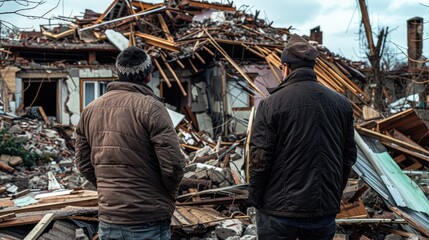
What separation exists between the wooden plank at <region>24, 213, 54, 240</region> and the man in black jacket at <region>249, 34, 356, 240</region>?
2381 mm

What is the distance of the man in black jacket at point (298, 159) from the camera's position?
2623mm

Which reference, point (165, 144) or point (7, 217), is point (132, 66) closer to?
point (165, 144)

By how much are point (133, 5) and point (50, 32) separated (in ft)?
10.8

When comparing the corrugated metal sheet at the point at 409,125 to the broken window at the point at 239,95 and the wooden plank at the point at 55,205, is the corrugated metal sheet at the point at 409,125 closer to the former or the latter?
the wooden plank at the point at 55,205

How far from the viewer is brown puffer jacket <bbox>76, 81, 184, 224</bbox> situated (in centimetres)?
265

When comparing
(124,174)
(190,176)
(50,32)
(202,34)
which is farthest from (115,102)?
(50,32)

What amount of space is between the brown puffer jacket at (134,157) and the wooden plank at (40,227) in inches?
69.9

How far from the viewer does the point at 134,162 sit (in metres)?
2.65

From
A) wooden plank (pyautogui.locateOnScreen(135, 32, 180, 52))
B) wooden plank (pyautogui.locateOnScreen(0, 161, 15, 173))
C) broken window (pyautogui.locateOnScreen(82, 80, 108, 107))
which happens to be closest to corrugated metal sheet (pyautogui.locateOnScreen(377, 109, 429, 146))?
wooden plank (pyautogui.locateOnScreen(0, 161, 15, 173))

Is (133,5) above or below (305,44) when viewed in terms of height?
above

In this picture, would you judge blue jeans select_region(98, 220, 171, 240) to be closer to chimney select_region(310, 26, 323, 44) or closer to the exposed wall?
the exposed wall

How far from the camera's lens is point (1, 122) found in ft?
42.0

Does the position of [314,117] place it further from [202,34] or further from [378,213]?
[202,34]

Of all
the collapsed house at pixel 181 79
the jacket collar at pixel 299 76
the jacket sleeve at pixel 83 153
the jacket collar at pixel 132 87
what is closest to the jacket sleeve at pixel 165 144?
the jacket collar at pixel 132 87
